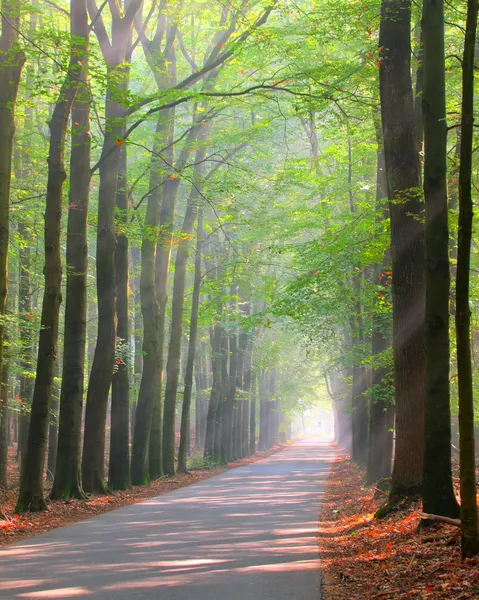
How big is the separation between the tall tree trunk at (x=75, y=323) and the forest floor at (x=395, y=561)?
6.11m

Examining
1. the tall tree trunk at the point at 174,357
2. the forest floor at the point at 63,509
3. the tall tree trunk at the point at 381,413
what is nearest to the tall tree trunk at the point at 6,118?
the forest floor at the point at 63,509

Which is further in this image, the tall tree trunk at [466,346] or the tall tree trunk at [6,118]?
the tall tree trunk at [6,118]

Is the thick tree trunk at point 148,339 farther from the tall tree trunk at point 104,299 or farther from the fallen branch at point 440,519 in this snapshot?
the fallen branch at point 440,519

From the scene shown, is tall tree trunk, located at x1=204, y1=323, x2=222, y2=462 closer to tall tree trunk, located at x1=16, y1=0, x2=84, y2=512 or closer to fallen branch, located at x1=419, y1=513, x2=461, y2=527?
tall tree trunk, located at x1=16, y1=0, x2=84, y2=512

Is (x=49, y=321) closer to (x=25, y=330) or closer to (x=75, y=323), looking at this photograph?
(x=75, y=323)

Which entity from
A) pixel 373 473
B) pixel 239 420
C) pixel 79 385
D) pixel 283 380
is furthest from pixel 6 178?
pixel 283 380

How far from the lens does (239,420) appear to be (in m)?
43.2

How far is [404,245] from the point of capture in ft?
36.9

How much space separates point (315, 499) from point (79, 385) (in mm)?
6636

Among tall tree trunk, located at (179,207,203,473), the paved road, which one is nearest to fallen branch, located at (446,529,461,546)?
the paved road

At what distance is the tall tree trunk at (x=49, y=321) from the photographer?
525 inches

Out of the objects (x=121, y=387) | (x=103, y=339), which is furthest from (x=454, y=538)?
(x=121, y=387)

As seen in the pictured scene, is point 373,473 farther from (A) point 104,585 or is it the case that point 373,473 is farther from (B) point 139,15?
(B) point 139,15

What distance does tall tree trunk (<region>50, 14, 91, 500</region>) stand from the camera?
1498cm
